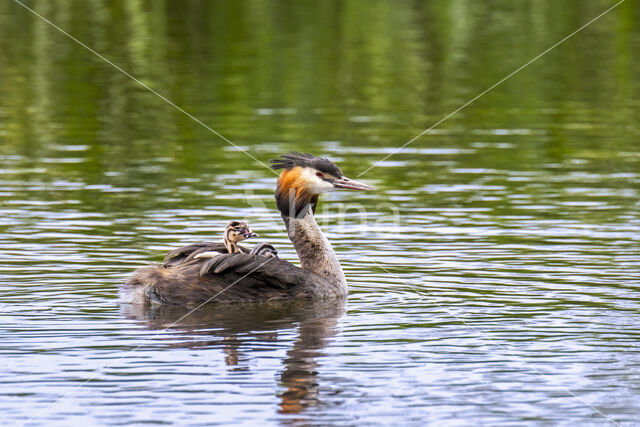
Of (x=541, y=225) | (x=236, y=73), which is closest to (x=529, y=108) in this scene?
(x=236, y=73)

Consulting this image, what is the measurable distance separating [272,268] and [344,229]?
A: 12.9 feet

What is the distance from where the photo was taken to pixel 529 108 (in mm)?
25312

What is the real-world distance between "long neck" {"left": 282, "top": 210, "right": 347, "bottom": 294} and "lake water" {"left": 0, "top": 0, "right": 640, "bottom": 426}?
0.43m

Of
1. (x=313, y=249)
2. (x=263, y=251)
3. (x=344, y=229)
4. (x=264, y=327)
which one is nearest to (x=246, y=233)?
(x=263, y=251)

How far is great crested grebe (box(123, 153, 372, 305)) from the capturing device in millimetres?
11148

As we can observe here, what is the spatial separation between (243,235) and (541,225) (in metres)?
4.83

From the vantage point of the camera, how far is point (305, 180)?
1201 centimetres

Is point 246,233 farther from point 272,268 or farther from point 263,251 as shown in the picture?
point 272,268

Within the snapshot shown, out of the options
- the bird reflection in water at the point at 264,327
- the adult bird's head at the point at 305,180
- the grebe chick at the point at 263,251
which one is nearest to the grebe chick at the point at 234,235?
the grebe chick at the point at 263,251

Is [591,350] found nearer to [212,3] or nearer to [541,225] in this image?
[541,225]

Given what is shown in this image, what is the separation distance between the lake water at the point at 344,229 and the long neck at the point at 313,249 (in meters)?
0.43

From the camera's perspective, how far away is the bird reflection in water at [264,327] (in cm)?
897

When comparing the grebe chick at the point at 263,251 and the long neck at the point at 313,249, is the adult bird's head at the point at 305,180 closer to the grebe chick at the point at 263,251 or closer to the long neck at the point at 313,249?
the long neck at the point at 313,249

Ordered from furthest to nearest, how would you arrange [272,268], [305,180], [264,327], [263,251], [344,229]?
[344,229] < [305,180] < [263,251] < [272,268] < [264,327]
